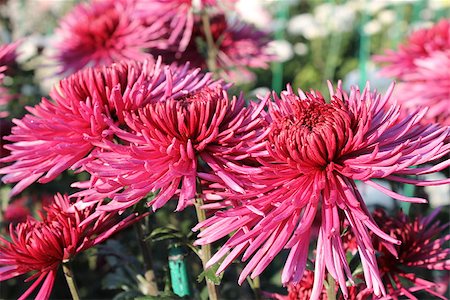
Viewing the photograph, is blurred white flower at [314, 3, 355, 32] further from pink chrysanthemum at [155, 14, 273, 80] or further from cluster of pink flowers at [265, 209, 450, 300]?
cluster of pink flowers at [265, 209, 450, 300]

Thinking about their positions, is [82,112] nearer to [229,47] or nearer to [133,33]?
[133,33]

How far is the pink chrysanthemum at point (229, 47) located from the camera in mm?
1907

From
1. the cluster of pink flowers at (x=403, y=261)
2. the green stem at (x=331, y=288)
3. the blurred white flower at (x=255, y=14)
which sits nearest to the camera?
the green stem at (x=331, y=288)

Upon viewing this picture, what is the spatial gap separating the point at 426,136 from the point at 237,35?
124 centimetres

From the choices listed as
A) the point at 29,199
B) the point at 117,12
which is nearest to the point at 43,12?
the point at 29,199

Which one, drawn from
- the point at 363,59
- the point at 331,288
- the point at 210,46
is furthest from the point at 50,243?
the point at 363,59

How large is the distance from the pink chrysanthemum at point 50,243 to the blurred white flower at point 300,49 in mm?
5133

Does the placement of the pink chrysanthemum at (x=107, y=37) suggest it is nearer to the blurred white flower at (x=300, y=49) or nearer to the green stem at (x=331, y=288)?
the green stem at (x=331, y=288)

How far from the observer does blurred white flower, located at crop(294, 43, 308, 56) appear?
5984mm

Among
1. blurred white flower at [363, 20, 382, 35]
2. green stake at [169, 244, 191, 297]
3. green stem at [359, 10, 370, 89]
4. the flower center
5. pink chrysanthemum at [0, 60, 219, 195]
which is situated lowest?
green stake at [169, 244, 191, 297]

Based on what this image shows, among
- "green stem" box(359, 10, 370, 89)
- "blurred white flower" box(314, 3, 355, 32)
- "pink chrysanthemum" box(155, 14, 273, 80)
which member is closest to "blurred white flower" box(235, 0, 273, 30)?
"blurred white flower" box(314, 3, 355, 32)

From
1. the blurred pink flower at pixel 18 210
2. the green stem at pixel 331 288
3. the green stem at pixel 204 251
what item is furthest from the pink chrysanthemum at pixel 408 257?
the blurred pink flower at pixel 18 210

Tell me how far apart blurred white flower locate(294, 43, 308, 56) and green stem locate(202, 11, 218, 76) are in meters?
4.12

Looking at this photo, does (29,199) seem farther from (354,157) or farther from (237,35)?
(354,157)
